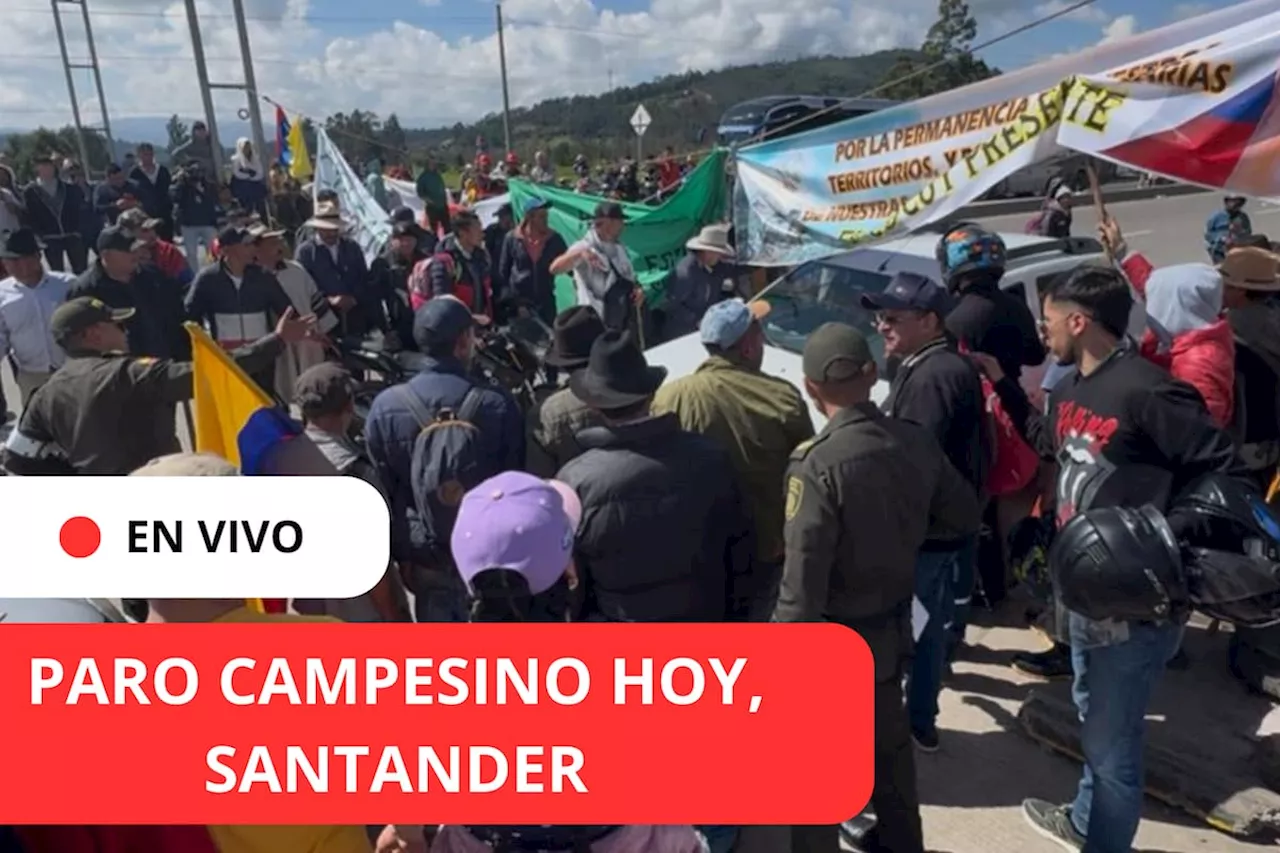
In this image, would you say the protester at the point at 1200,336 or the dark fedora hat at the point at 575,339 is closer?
the protester at the point at 1200,336

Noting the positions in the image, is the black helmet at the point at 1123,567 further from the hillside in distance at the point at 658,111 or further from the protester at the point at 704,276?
the hillside in distance at the point at 658,111

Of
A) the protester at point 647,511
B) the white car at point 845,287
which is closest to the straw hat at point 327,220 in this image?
the white car at point 845,287

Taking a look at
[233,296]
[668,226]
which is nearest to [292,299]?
[233,296]

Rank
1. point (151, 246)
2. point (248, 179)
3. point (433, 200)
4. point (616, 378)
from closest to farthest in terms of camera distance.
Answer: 1. point (616, 378)
2. point (151, 246)
3. point (433, 200)
4. point (248, 179)

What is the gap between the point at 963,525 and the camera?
3002 millimetres

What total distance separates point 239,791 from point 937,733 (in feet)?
9.23

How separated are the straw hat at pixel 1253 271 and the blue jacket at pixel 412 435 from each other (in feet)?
9.68

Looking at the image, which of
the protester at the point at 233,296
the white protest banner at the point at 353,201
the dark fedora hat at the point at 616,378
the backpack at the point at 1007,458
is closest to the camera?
the dark fedora hat at the point at 616,378

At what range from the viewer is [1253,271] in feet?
12.9

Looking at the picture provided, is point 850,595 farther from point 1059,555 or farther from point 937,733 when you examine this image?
point 937,733

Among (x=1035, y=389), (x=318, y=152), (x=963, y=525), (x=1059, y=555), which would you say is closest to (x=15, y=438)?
(x=963, y=525)

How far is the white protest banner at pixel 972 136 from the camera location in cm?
310

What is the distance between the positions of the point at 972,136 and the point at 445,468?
2.31 m

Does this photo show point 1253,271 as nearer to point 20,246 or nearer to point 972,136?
point 972,136
